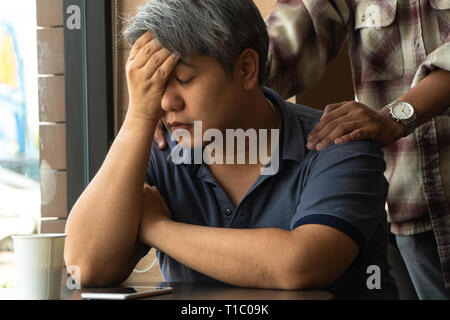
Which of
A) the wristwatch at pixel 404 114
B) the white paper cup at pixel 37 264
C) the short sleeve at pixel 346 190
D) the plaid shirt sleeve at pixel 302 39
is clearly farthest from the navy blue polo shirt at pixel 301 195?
the white paper cup at pixel 37 264

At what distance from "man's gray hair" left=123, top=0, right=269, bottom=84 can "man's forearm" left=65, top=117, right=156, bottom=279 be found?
18cm

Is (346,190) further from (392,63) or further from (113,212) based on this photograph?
(392,63)

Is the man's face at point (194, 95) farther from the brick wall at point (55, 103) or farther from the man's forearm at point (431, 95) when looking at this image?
the brick wall at point (55, 103)

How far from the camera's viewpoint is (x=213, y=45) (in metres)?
1.31

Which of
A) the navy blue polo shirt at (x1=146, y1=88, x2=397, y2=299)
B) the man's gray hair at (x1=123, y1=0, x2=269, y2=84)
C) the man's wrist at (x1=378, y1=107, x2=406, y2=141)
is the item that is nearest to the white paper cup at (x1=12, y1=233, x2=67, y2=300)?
the navy blue polo shirt at (x1=146, y1=88, x2=397, y2=299)

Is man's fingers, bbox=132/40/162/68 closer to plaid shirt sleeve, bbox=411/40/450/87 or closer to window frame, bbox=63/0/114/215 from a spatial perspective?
plaid shirt sleeve, bbox=411/40/450/87

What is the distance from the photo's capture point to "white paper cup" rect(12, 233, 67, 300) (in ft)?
3.33

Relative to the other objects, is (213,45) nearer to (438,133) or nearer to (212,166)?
(212,166)

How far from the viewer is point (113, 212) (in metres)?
1.29

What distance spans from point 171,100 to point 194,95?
0.16 ft

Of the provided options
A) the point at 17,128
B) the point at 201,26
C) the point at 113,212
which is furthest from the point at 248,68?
the point at 17,128

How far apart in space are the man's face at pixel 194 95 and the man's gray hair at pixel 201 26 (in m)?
0.02
